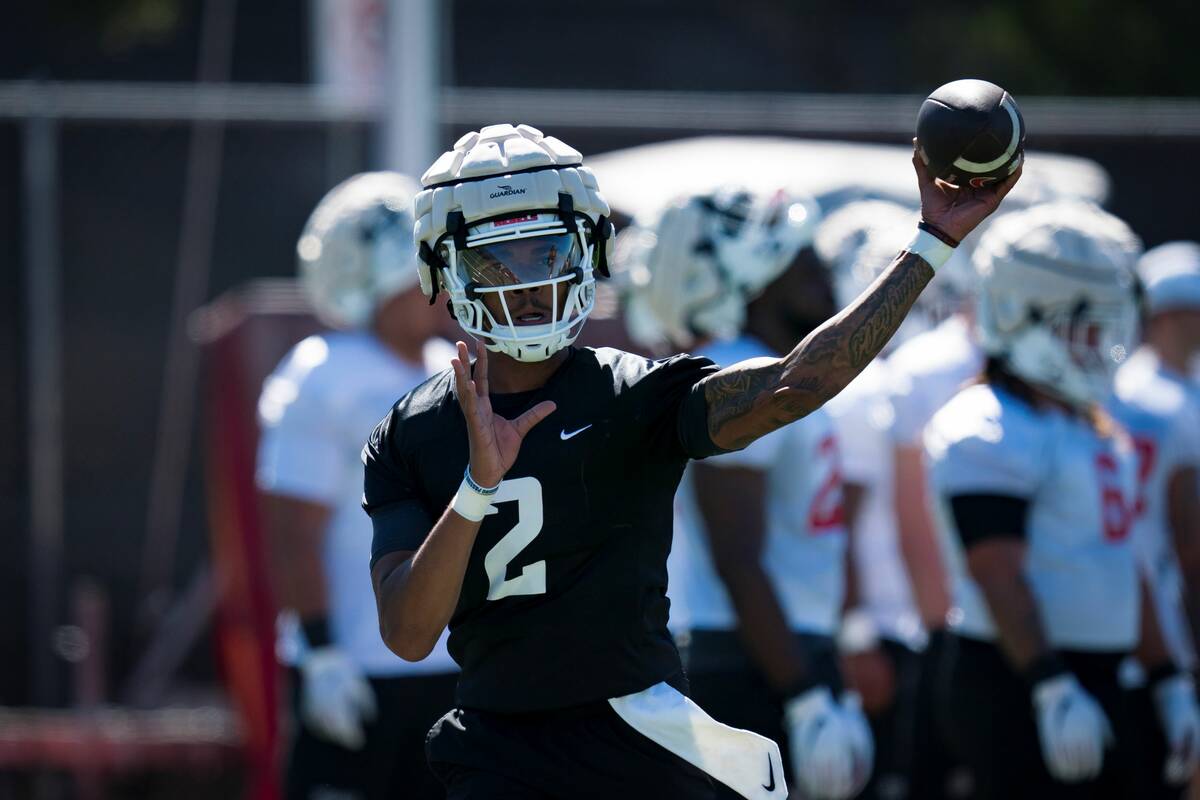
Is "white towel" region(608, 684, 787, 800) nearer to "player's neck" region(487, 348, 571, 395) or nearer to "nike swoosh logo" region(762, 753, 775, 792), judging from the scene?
"nike swoosh logo" region(762, 753, 775, 792)

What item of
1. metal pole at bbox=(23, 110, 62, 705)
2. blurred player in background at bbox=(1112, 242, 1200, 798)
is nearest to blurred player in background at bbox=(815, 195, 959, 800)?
blurred player in background at bbox=(1112, 242, 1200, 798)

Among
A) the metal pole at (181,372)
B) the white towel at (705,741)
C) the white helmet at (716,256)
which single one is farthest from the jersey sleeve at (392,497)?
the metal pole at (181,372)

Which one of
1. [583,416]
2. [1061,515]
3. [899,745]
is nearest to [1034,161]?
[899,745]

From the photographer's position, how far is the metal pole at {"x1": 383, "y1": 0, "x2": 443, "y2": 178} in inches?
292

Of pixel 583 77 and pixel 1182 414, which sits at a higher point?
pixel 1182 414

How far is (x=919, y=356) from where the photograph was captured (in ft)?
20.0

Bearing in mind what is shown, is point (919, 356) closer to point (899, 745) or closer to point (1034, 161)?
point (899, 745)

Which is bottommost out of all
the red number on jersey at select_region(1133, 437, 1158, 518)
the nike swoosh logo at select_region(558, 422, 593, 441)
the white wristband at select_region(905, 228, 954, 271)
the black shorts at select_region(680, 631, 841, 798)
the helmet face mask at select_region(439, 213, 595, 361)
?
the black shorts at select_region(680, 631, 841, 798)

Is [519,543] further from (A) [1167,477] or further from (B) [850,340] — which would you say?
(A) [1167,477]

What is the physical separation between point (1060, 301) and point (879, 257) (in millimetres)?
1452

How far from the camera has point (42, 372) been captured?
27.5 feet

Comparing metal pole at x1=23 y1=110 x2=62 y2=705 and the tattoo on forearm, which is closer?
the tattoo on forearm

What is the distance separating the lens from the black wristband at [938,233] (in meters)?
2.85

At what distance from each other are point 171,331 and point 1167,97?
6.94 meters
